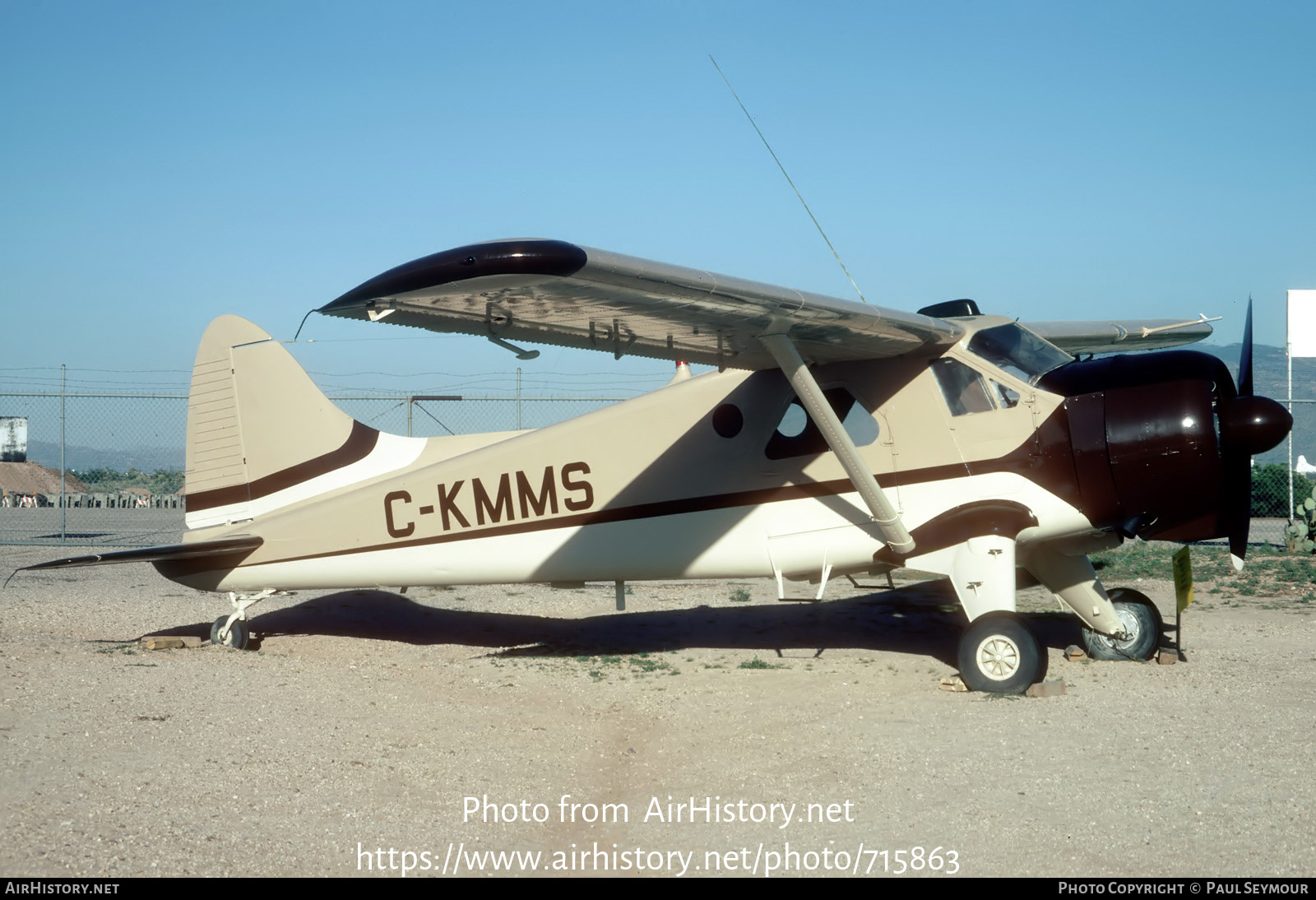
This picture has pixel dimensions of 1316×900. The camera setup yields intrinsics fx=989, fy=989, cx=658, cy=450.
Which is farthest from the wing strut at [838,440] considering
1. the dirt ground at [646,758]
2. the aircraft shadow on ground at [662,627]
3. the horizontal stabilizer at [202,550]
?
the horizontal stabilizer at [202,550]

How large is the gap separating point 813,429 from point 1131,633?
3.18 m

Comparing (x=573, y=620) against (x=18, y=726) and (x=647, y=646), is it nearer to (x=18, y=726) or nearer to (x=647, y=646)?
(x=647, y=646)

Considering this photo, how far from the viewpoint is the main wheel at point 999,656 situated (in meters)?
6.90

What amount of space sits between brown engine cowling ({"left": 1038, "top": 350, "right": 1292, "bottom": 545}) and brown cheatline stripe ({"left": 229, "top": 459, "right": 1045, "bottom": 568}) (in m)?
0.51

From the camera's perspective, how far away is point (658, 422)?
861 cm

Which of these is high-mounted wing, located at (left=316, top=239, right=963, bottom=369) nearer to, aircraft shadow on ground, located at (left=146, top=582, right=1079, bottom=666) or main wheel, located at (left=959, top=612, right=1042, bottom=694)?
main wheel, located at (left=959, top=612, right=1042, bottom=694)

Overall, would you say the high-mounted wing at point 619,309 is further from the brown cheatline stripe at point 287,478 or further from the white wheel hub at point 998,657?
the brown cheatline stripe at point 287,478

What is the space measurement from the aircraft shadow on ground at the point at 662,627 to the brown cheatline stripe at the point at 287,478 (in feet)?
4.45

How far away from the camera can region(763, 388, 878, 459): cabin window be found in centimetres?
789

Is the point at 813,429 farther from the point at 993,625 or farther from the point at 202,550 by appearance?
the point at 202,550

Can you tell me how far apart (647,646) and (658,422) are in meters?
2.40

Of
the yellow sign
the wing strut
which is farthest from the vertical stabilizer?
the yellow sign

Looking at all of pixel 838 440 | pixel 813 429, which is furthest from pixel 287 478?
pixel 838 440
